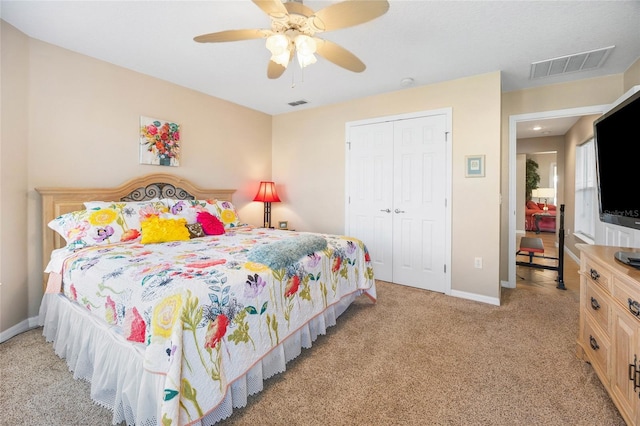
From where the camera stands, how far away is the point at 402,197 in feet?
12.1

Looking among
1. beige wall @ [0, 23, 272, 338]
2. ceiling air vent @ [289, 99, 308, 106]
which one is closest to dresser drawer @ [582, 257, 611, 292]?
ceiling air vent @ [289, 99, 308, 106]

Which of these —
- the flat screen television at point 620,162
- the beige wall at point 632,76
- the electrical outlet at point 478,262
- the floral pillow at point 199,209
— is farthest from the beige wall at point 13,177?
the beige wall at point 632,76

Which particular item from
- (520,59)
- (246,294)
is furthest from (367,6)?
(520,59)

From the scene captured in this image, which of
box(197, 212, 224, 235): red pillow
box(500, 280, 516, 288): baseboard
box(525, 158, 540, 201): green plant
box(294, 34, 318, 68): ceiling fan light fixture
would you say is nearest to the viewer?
box(294, 34, 318, 68): ceiling fan light fixture

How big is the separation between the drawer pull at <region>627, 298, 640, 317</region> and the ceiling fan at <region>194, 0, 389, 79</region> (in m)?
1.85

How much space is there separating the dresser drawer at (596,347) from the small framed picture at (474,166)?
173 centimetres

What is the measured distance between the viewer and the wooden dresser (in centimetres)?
131

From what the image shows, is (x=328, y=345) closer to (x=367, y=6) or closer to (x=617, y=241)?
(x=367, y=6)

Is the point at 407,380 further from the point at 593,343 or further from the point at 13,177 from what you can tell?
the point at 13,177

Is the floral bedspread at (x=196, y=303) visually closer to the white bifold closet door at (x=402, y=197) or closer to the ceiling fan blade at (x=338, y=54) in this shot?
the ceiling fan blade at (x=338, y=54)

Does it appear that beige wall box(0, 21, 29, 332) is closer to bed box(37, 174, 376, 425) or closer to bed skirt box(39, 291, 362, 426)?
bed box(37, 174, 376, 425)

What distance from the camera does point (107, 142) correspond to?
9.43 ft

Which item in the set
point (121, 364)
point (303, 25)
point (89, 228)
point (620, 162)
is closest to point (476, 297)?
point (620, 162)

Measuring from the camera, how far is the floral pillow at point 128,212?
8.26ft
